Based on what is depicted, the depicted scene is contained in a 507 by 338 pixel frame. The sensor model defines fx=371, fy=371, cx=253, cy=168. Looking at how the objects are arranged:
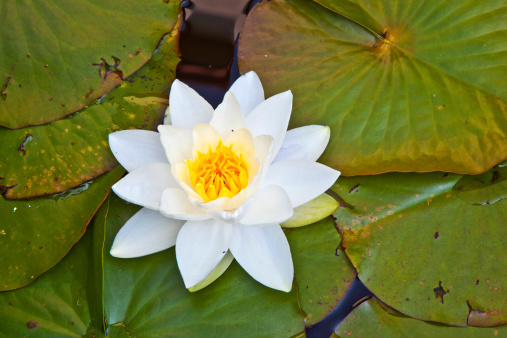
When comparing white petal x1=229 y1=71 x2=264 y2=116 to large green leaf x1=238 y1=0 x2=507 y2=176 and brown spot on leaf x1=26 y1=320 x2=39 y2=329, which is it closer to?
large green leaf x1=238 y1=0 x2=507 y2=176

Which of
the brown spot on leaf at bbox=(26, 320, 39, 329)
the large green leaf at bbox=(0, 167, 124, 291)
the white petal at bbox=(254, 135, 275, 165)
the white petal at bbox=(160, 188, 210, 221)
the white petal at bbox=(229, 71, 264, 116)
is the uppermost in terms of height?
the white petal at bbox=(229, 71, 264, 116)

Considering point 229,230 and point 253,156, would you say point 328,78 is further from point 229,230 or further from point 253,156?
point 229,230

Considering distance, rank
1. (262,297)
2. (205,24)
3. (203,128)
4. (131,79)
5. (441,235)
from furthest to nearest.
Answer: (205,24), (131,79), (441,235), (262,297), (203,128)

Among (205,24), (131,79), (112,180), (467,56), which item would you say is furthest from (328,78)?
(112,180)

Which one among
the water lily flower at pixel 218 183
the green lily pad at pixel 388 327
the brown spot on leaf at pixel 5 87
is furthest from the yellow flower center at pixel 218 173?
the brown spot on leaf at pixel 5 87

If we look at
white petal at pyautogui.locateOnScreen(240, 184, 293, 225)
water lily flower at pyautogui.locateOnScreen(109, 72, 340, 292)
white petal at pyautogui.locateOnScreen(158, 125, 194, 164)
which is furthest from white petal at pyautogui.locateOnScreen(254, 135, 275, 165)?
white petal at pyautogui.locateOnScreen(158, 125, 194, 164)

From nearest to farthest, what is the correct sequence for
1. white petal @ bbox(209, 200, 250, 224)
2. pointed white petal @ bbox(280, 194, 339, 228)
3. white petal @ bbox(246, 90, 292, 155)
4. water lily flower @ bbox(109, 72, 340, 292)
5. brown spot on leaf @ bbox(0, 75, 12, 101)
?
white petal @ bbox(209, 200, 250, 224) → water lily flower @ bbox(109, 72, 340, 292) → white petal @ bbox(246, 90, 292, 155) → pointed white petal @ bbox(280, 194, 339, 228) → brown spot on leaf @ bbox(0, 75, 12, 101)

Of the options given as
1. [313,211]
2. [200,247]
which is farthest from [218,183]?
[313,211]
